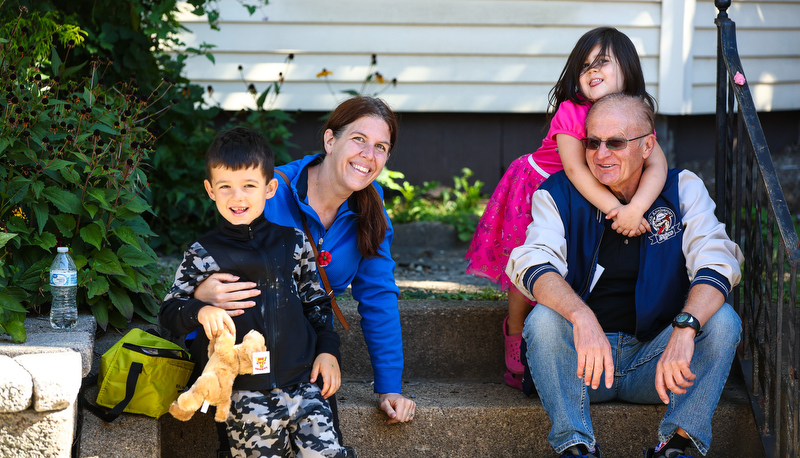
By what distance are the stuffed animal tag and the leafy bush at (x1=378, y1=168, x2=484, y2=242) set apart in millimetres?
2842

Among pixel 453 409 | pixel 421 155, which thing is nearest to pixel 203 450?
pixel 453 409

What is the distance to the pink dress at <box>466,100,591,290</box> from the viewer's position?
3.10 m

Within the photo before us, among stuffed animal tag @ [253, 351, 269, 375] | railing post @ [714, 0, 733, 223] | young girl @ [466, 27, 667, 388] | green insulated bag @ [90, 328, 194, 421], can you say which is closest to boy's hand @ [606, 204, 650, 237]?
young girl @ [466, 27, 667, 388]

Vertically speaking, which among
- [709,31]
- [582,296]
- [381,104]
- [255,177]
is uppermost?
[709,31]

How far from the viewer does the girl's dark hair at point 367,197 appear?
9.25 feet

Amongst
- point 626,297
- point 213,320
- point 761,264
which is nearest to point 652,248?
point 626,297

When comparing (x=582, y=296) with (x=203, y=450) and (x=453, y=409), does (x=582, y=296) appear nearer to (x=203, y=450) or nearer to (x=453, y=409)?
(x=453, y=409)

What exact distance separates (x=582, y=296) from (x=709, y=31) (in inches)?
143

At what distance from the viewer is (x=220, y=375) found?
2.28 m

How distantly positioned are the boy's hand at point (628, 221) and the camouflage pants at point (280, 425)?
1.27 m

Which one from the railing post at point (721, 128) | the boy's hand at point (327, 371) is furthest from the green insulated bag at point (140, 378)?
the railing post at point (721, 128)

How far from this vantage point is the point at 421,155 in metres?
A: 5.80

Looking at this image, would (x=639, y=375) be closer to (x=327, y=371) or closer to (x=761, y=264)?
(x=761, y=264)

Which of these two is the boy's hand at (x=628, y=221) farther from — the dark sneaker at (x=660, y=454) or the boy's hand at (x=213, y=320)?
the boy's hand at (x=213, y=320)
